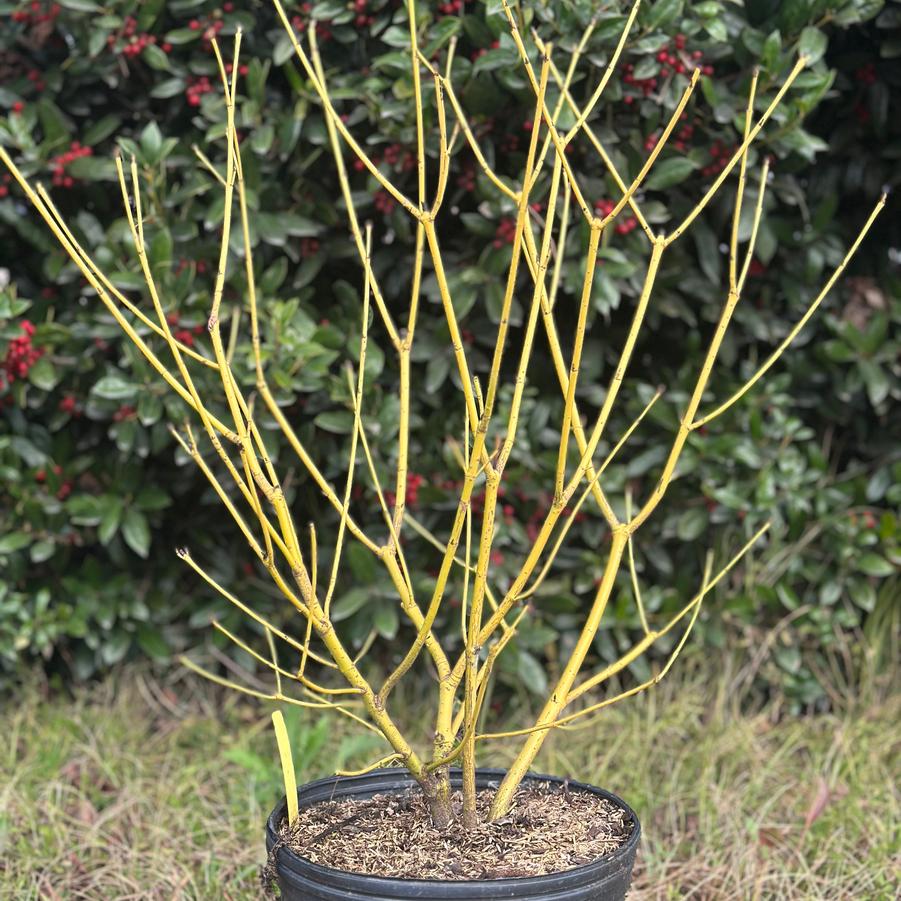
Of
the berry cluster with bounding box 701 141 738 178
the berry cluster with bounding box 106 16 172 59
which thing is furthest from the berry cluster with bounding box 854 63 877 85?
the berry cluster with bounding box 106 16 172 59

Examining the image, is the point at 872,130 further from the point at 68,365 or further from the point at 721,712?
the point at 68,365

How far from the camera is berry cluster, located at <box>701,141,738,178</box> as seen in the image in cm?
239

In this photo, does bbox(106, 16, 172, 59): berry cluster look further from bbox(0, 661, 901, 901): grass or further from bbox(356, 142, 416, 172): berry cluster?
bbox(0, 661, 901, 901): grass

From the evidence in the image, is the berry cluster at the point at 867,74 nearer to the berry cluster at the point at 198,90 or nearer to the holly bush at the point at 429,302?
the holly bush at the point at 429,302

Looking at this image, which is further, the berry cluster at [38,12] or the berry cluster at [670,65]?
the berry cluster at [38,12]

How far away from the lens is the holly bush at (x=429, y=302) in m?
2.35

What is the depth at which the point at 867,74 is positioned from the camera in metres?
2.63

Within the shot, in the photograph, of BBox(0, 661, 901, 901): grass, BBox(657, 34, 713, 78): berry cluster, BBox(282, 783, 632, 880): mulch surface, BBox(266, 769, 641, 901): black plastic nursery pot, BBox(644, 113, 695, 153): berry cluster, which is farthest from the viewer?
BBox(644, 113, 695, 153): berry cluster

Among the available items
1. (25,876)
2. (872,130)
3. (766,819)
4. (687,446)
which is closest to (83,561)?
(25,876)

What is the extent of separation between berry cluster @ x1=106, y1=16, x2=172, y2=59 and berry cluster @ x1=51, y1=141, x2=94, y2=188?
Result: 0.26m

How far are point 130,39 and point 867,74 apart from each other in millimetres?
1814

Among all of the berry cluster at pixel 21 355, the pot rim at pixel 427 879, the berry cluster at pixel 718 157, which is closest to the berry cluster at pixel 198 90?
the berry cluster at pixel 21 355

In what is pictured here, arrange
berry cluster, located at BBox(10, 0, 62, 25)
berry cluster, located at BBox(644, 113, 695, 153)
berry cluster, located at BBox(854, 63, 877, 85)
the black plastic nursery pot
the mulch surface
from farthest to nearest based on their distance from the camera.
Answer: berry cluster, located at BBox(854, 63, 877, 85) < berry cluster, located at BBox(10, 0, 62, 25) < berry cluster, located at BBox(644, 113, 695, 153) < the mulch surface < the black plastic nursery pot

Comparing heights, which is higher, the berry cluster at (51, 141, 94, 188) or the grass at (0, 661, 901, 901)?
the berry cluster at (51, 141, 94, 188)
